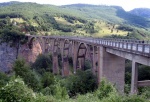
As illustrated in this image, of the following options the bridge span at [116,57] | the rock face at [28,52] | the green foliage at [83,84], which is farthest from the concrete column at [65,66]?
the rock face at [28,52]

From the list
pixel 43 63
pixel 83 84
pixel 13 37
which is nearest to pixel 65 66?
pixel 43 63

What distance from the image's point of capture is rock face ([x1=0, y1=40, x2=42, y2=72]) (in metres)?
87.6

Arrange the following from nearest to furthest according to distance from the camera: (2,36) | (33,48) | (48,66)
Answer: (48,66) → (2,36) → (33,48)

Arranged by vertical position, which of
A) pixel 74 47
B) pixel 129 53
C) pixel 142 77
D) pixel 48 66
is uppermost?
pixel 129 53

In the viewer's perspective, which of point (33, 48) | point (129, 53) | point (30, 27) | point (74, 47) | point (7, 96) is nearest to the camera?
point (7, 96)

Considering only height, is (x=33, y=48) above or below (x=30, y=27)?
below

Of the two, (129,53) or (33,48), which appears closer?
(129,53)

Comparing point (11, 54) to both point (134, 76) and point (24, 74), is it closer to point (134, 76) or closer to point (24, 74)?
point (24, 74)

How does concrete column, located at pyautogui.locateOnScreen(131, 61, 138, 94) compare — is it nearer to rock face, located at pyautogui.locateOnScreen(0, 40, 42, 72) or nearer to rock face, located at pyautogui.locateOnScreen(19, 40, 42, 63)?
rock face, located at pyautogui.locateOnScreen(0, 40, 42, 72)

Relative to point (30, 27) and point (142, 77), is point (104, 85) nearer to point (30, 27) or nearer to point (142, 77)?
point (142, 77)

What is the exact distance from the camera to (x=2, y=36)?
8950cm

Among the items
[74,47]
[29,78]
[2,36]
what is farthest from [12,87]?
[2,36]

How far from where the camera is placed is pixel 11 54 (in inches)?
3595

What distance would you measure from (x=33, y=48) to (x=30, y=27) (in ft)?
51.8
